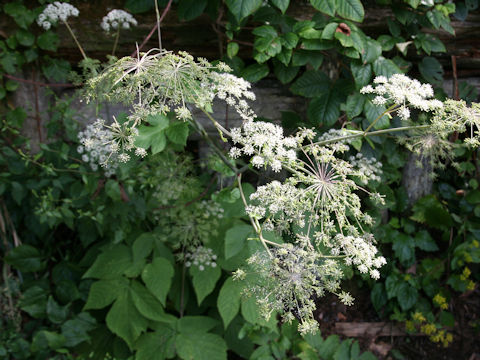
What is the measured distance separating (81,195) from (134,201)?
0.98 ft

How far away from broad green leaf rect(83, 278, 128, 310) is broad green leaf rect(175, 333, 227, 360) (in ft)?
1.38

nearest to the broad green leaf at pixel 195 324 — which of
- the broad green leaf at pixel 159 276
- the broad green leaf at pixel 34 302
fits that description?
the broad green leaf at pixel 159 276

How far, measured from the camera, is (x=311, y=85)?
7.19ft

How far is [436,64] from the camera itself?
2434 millimetres

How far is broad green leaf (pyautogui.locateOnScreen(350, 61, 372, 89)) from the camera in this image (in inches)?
78.0

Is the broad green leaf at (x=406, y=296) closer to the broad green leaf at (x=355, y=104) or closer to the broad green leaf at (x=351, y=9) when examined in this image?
the broad green leaf at (x=355, y=104)

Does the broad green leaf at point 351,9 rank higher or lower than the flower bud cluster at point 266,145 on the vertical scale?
higher

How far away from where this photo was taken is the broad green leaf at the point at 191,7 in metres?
2.10

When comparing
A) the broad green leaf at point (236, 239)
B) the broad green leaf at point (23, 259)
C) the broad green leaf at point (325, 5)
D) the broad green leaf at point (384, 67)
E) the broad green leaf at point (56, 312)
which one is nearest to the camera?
the broad green leaf at point (325, 5)

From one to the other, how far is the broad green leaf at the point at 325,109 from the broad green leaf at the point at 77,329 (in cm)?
171

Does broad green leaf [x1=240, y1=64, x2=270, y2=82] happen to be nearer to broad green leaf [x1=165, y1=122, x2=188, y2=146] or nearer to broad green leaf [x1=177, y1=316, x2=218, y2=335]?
broad green leaf [x1=165, y1=122, x2=188, y2=146]

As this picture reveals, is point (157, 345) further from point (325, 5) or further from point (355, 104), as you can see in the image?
point (325, 5)

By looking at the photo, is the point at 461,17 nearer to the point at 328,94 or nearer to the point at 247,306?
the point at 328,94

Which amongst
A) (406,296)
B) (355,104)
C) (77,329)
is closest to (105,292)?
(77,329)
